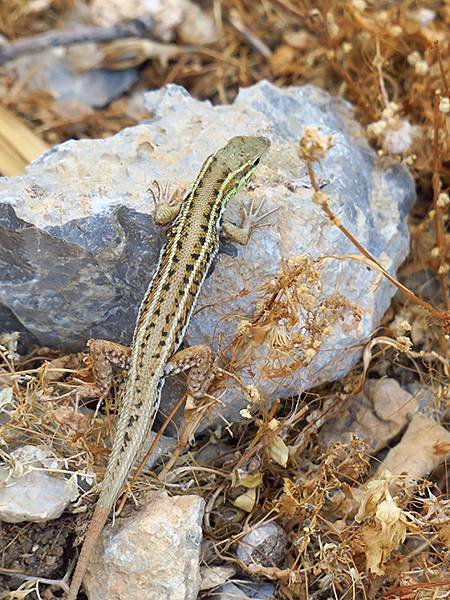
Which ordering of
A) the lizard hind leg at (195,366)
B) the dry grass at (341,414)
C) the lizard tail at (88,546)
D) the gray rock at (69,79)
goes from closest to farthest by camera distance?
the lizard tail at (88,546) < the dry grass at (341,414) < the lizard hind leg at (195,366) < the gray rock at (69,79)

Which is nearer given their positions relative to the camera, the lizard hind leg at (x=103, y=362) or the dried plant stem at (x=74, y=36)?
the lizard hind leg at (x=103, y=362)

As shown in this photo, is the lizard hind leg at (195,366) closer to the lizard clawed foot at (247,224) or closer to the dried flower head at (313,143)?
the lizard clawed foot at (247,224)

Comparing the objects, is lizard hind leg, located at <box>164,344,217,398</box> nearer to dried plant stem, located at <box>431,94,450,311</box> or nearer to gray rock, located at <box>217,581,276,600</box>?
gray rock, located at <box>217,581,276,600</box>

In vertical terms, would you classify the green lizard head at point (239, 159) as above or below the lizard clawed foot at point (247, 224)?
above

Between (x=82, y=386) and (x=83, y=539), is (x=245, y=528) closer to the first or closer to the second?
(x=83, y=539)

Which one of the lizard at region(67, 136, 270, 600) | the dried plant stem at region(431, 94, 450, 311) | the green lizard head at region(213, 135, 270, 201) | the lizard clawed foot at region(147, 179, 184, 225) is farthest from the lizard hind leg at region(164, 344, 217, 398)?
the dried plant stem at region(431, 94, 450, 311)

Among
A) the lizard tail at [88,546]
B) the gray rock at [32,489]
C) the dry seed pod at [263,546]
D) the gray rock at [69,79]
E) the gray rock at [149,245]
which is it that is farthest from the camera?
the gray rock at [69,79]

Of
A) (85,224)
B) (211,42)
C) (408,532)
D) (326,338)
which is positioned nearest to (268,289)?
(326,338)

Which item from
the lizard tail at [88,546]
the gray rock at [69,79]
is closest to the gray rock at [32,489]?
the lizard tail at [88,546]
